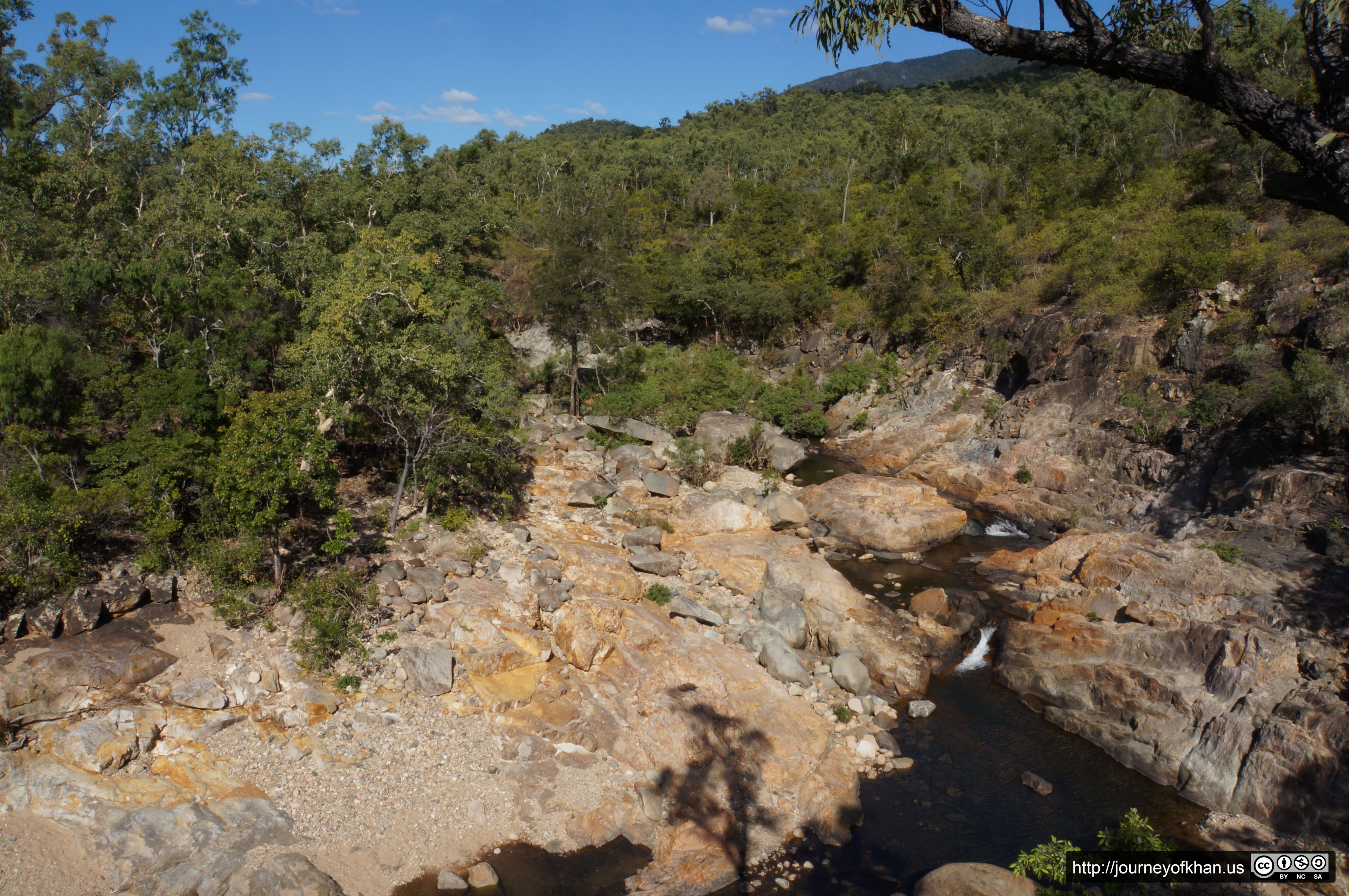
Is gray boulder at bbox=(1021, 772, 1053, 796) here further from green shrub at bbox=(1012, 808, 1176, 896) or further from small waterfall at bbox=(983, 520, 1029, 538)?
small waterfall at bbox=(983, 520, 1029, 538)

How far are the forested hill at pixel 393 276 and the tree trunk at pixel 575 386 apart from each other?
3.46ft

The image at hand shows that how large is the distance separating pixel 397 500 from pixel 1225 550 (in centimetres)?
1965

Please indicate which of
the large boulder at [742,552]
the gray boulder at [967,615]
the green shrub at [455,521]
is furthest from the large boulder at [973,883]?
the green shrub at [455,521]

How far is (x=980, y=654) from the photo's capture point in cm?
1723

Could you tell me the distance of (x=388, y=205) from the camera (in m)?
26.4

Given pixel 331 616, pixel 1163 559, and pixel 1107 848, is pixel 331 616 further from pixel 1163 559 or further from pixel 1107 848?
pixel 1163 559

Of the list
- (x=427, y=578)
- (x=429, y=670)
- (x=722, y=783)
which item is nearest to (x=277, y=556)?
(x=427, y=578)

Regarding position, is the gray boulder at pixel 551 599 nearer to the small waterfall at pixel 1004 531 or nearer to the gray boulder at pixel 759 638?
the gray boulder at pixel 759 638

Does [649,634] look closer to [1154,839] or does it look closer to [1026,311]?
[1154,839]

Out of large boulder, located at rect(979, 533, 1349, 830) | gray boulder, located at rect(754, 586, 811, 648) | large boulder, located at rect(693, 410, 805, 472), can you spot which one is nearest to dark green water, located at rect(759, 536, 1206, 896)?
large boulder, located at rect(979, 533, 1349, 830)

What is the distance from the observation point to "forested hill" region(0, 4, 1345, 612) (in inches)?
551

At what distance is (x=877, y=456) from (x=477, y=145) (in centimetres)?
5987

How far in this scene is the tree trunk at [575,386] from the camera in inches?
1219

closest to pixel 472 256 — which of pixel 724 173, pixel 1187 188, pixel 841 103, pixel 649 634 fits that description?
pixel 649 634
